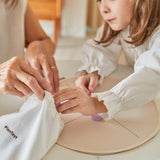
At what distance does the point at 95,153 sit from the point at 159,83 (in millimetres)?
317

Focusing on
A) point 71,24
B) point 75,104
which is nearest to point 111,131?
A: point 75,104

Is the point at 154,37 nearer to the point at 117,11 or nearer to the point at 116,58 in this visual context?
the point at 117,11

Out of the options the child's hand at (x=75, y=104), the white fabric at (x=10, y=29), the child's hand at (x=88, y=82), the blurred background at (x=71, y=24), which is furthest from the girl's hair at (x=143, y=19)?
the blurred background at (x=71, y=24)

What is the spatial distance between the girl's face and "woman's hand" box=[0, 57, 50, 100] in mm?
396

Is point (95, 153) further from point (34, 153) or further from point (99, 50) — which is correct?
point (99, 50)

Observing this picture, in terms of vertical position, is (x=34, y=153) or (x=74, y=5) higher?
(x=34, y=153)

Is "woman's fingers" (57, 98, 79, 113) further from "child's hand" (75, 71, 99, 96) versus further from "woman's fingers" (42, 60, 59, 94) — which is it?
"child's hand" (75, 71, 99, 96)

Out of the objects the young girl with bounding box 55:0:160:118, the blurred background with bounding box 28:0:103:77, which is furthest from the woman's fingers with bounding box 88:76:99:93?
the blurred background with bounding box 28:0:103:77

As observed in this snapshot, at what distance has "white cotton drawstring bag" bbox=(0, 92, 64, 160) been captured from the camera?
1.71ft

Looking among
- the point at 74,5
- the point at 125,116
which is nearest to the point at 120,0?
the point at 125,116

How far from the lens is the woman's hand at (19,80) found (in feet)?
1.88

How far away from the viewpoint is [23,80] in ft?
1.88

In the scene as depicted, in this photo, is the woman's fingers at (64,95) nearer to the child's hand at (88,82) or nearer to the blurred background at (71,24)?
the child's hand at (88,82)

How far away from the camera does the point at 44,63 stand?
A: 2.44 feet
